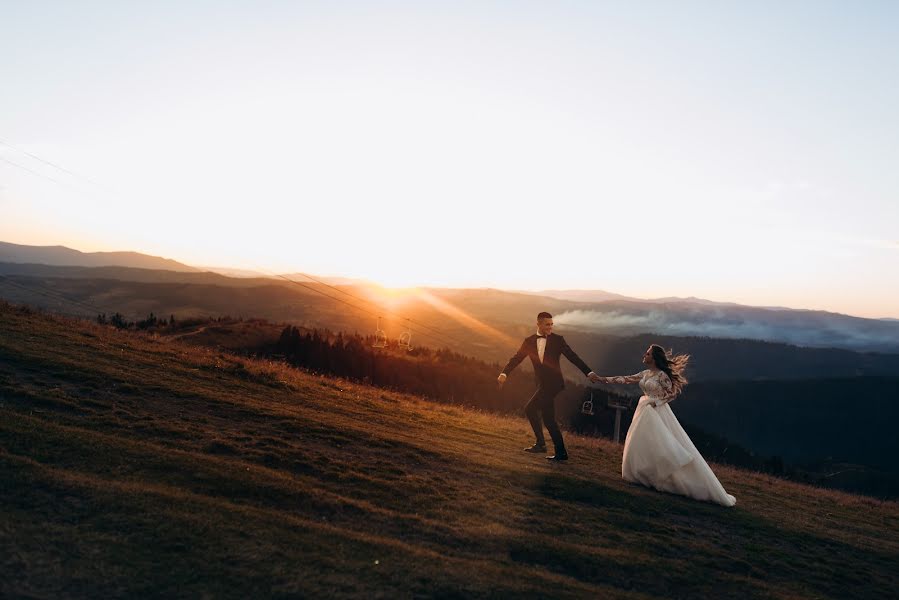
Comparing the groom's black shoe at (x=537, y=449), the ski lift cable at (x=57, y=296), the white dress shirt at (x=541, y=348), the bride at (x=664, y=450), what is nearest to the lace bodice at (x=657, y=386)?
the bride at (x=664, y=450)

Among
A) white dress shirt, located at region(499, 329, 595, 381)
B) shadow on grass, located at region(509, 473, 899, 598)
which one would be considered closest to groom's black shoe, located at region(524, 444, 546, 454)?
white dress shirt, located at region(499, 329, 595, 381)

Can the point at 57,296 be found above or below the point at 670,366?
below

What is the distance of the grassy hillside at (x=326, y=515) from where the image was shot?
245 inches

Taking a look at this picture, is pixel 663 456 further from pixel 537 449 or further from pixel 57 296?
pixel 57 296

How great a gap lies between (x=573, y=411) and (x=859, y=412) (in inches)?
5815

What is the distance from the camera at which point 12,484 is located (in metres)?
7.29

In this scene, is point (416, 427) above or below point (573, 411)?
above

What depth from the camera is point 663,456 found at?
1208 centimetres

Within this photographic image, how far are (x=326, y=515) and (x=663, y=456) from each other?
707 cm

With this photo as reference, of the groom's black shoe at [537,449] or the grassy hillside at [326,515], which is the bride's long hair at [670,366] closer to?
the grassy hillside at [326,515]

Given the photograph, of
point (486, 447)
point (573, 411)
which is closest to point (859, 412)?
point (573, 411)

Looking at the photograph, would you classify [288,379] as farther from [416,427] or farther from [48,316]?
[48,316]

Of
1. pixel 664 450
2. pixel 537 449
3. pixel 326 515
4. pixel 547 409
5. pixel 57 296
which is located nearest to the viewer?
pixel 326 515

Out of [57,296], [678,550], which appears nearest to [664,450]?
[678,550]
